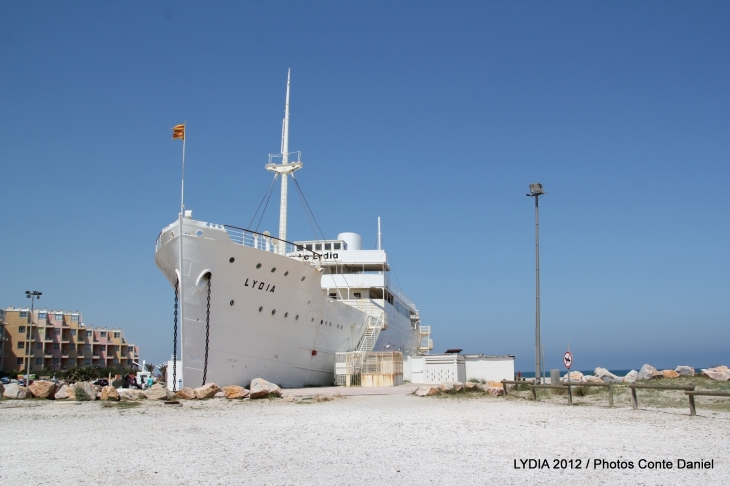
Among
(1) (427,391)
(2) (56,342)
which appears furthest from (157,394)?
(2) (56,342)

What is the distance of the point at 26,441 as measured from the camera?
920cm

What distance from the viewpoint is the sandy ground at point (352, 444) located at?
22.1ft

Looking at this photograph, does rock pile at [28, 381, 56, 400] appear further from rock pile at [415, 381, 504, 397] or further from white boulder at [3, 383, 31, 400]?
rock pile at [415, 381, 504, 397]

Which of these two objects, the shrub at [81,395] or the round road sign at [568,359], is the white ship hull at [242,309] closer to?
the shrub at [81,395]

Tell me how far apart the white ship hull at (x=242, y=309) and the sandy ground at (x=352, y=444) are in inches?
220

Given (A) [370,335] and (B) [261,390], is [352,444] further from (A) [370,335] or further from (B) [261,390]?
(A) [370,335]

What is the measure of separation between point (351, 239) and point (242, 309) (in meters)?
15.3

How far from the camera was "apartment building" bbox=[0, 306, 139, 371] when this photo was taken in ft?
209

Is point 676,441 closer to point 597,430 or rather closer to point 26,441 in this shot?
point 597,430

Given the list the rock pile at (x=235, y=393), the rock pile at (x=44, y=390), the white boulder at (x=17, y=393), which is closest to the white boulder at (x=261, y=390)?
the rock pile at (x=235, y=393)

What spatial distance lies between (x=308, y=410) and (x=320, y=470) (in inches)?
266

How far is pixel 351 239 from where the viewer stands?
34.8 metres

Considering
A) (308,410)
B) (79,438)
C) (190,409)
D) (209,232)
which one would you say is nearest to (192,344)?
(209,232)

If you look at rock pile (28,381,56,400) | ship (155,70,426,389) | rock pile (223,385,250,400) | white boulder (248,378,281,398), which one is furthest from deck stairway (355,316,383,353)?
rock pile (28,381,56,400)
